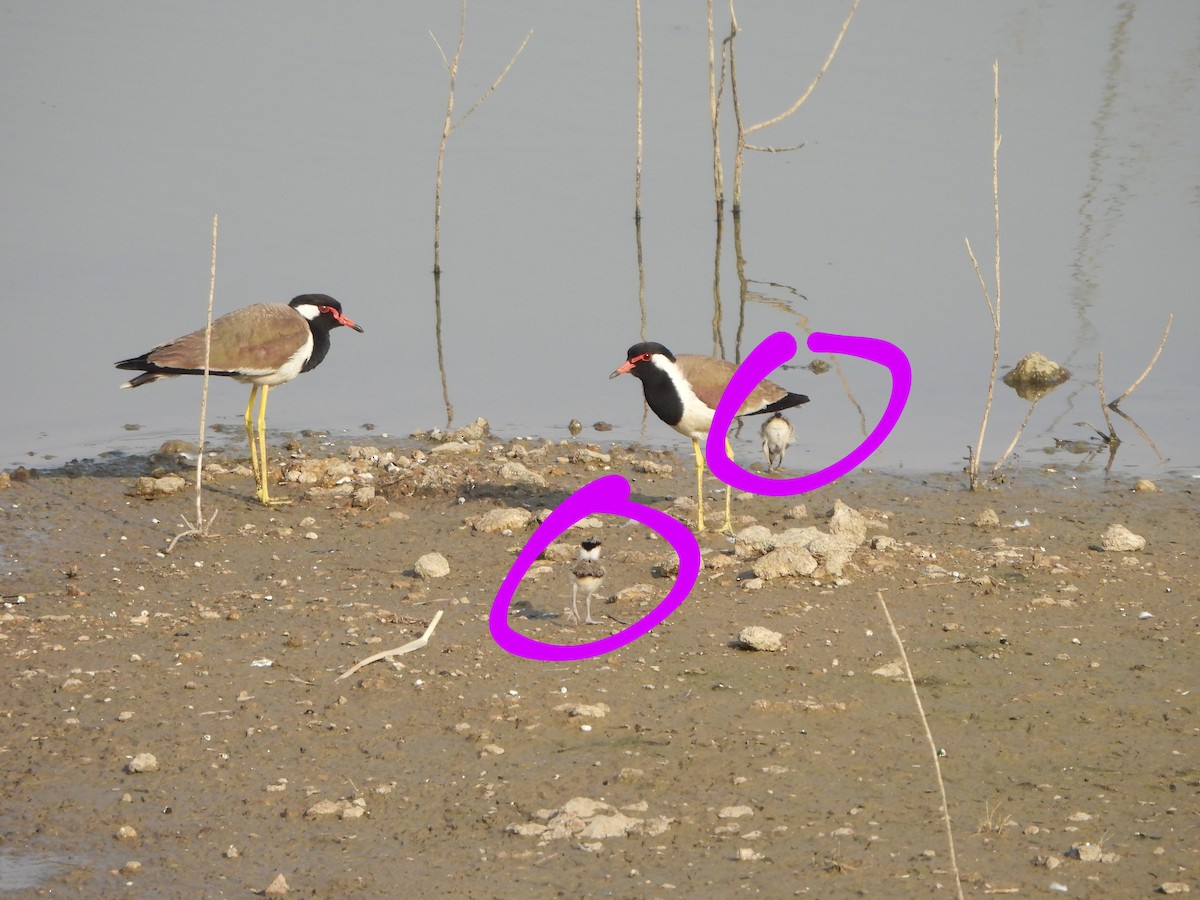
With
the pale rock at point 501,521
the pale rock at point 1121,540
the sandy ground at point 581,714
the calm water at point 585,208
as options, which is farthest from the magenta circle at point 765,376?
the pale rock at point 1121,540

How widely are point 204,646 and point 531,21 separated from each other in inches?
779

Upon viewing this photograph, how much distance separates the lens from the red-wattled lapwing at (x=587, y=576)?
6.87 m

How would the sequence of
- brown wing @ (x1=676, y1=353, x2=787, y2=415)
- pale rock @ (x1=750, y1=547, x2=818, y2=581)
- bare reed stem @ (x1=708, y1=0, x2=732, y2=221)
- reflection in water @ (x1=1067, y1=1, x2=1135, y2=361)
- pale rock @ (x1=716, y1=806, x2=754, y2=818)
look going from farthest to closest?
bare reed stem @ (x1=708, y1=0, x2=732, y2=221) → reflection in water @ (x1=1067, y1=1, x2=1135, y2=361) → brown wing @ (x1=676, y1=353, x2=787, y2=415) → pale rock @ (x1=750, y1=547, x2=818, y2=581) → pale rock @ (x1=716, y1=806, x2=754, y2=818)

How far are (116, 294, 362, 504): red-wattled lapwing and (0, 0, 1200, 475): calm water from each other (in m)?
1.18

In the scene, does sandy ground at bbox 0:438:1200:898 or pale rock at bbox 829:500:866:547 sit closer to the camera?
sandy ground at bbox 0:438:1200:898

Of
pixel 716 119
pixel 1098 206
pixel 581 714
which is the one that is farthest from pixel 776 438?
pixel 1098 206

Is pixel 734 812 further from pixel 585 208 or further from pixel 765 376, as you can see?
pixel 585 208

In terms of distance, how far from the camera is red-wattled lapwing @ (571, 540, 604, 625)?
6867mm

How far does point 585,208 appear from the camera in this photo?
17000 mm

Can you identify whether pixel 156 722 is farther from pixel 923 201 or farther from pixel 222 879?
pixel 923 201

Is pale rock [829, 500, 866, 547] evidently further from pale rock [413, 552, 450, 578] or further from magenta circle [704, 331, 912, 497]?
pale rock [413, 552, 450, 578]

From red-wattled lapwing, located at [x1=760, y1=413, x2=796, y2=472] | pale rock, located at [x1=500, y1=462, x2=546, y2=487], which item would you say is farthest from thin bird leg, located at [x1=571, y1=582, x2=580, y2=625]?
red-wattled lapwing, located at [x1=760, y1=413, x2=796, y2=472]

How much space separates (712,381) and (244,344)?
2.96 meters

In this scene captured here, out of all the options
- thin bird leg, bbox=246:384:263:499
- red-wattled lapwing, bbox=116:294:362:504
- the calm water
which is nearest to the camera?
thin bird leg, bbox=246:384:263:499
